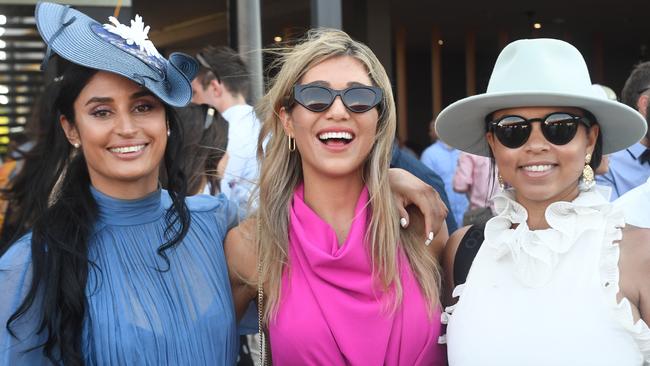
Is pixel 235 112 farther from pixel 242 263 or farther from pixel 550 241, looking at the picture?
pixel 550 241

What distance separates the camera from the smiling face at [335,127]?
279 centimetres

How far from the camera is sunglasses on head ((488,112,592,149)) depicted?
2.53 m

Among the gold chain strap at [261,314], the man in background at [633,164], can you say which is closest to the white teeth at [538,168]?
the gold chain strap at [261,314]

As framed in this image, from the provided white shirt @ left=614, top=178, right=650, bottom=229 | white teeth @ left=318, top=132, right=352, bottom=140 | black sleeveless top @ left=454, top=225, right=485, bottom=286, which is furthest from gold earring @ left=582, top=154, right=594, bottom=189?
white teeth @ left=318, top=132, right=352, bottom=140

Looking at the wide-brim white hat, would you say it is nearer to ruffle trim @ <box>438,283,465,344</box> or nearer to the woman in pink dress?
the woman in pink dress

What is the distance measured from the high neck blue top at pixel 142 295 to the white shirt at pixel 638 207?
159 centimetres

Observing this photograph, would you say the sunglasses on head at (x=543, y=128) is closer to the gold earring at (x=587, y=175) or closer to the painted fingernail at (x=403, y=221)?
the gold earring at (x=587, y=175)

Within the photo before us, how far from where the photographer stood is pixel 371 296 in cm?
277

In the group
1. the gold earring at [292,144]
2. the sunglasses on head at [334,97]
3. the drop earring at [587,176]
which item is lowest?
the drop earring at [587,176]

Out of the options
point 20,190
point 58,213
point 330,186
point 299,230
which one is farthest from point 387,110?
point 20,190

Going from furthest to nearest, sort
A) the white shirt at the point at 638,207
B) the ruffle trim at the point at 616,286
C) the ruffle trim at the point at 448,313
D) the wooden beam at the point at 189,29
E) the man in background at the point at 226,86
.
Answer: the wooden beam at the point at 189,29 < the man in background at the point at 226,86 < the white shirt at the point at 638,207 < the ruffle trim at the point at 448,313 < the ruffle trim at the point at 616,286

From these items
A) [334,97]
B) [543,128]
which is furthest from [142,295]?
[543,128]

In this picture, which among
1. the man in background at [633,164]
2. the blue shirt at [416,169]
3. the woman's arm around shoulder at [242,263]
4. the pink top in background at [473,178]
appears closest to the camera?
the woman's arm around shoulder at [242,263]

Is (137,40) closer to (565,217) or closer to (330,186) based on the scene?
(330,186)
